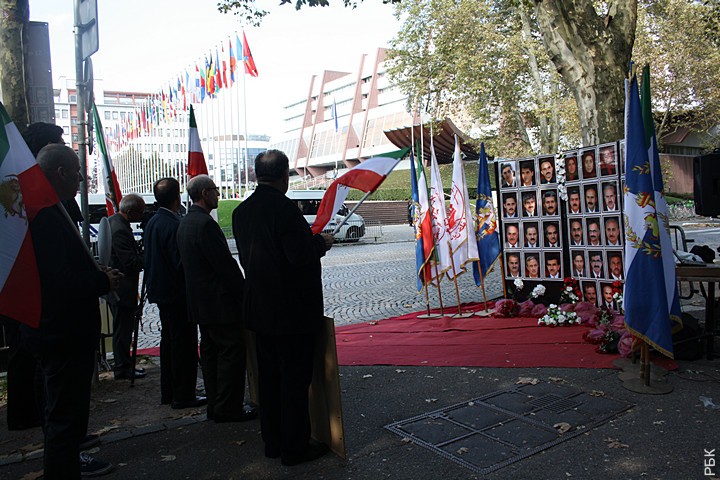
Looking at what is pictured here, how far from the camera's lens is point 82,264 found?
11.4ft

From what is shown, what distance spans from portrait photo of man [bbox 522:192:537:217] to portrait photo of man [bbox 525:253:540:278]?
635 millimetres

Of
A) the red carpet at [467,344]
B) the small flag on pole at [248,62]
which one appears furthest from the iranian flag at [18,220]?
the small flag on pole at [248,62]

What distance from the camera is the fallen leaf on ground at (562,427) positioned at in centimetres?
417

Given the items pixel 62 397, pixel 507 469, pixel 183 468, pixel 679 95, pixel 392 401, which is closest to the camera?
pixel 62 397

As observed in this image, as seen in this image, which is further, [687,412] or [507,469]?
[687,412]

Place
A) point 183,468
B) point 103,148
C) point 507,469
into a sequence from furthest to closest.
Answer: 1. point 103,148
2. point 183,468
3. point 507,469

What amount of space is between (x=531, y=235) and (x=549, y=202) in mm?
593

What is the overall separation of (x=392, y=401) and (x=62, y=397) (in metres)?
2.63

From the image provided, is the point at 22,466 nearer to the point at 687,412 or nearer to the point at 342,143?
the point at 687,412

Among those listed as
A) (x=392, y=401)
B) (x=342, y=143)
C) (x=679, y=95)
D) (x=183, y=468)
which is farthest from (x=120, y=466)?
(x=342, y=143)

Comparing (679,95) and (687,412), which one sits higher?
(679,95)

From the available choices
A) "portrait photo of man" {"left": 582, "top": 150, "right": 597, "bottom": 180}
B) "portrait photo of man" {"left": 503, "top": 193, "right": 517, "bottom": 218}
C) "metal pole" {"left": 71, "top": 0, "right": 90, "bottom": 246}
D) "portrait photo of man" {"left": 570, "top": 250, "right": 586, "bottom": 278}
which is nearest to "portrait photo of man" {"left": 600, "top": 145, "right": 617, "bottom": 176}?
"portrait photo of man" {"left": 582, "top": 150, "right": 597, "bottom": 180}

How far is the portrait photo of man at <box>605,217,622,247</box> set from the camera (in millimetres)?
7977

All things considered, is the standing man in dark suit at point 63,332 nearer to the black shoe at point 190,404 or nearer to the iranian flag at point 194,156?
the black shoe at point 190,404
